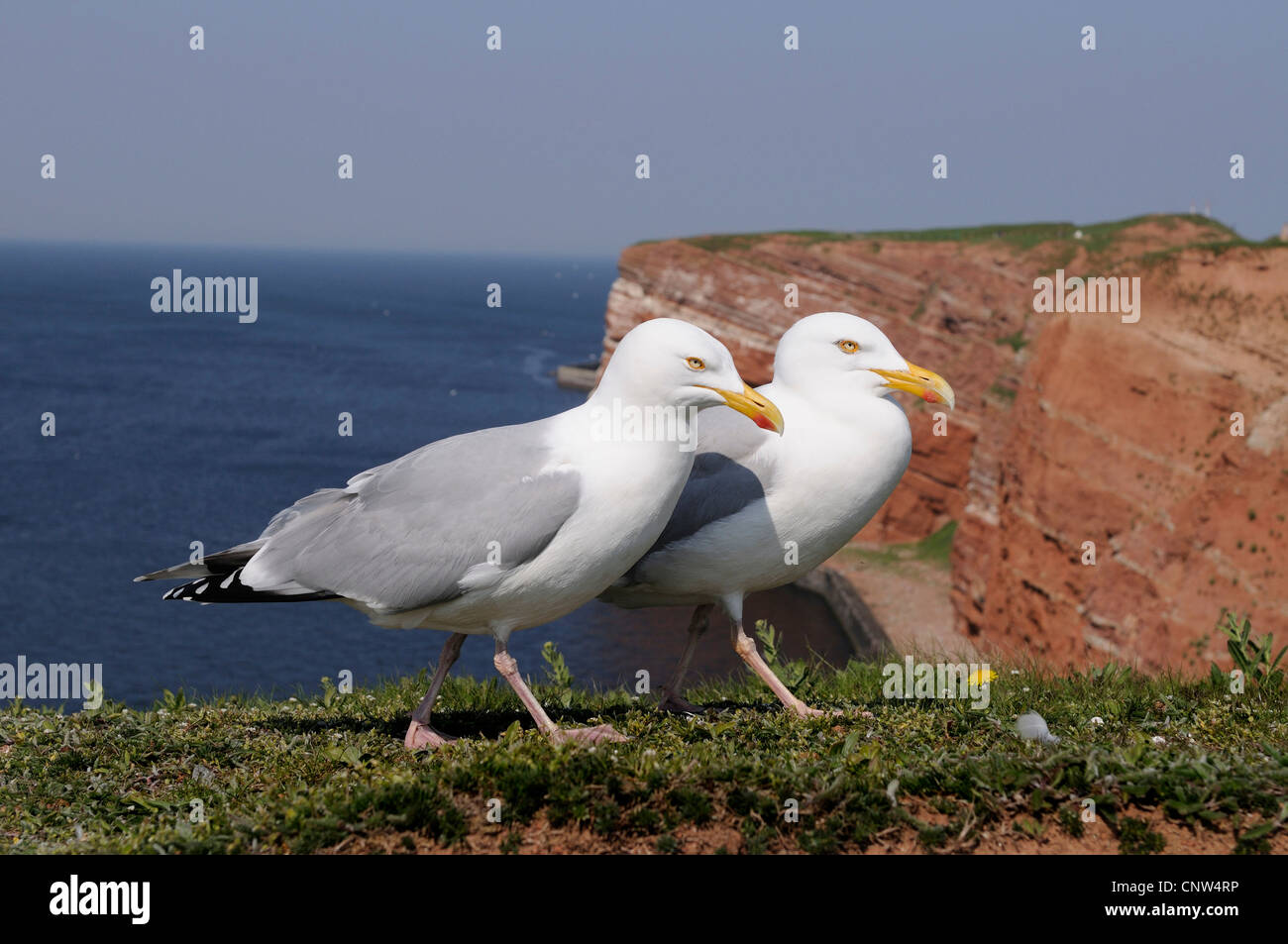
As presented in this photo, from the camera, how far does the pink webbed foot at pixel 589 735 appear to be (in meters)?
7.29

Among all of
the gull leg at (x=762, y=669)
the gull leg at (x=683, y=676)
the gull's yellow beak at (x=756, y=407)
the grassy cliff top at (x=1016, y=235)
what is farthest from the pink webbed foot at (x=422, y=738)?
the grassy cliff top at (x=1016, y=235)

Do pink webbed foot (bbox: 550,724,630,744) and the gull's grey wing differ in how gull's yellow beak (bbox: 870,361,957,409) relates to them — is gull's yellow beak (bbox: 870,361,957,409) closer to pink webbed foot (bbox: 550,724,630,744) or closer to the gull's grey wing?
the gull's grey wing

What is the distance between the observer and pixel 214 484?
92.6 meters

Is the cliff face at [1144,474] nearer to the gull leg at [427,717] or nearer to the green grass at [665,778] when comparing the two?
the green grass at [665,778]

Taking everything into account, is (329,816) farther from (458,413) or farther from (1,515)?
(458,413)

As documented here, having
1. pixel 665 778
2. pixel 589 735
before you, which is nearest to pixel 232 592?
pixel 589 735

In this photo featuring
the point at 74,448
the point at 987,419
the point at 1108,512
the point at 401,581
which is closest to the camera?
the point at 401,581

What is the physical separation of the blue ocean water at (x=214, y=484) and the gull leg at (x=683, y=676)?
571 centimetres

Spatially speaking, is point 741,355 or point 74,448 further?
point 74,448

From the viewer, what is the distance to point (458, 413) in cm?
12138

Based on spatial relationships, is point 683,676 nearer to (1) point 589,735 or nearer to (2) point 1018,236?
(1) point 589,735

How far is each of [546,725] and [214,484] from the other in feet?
298
